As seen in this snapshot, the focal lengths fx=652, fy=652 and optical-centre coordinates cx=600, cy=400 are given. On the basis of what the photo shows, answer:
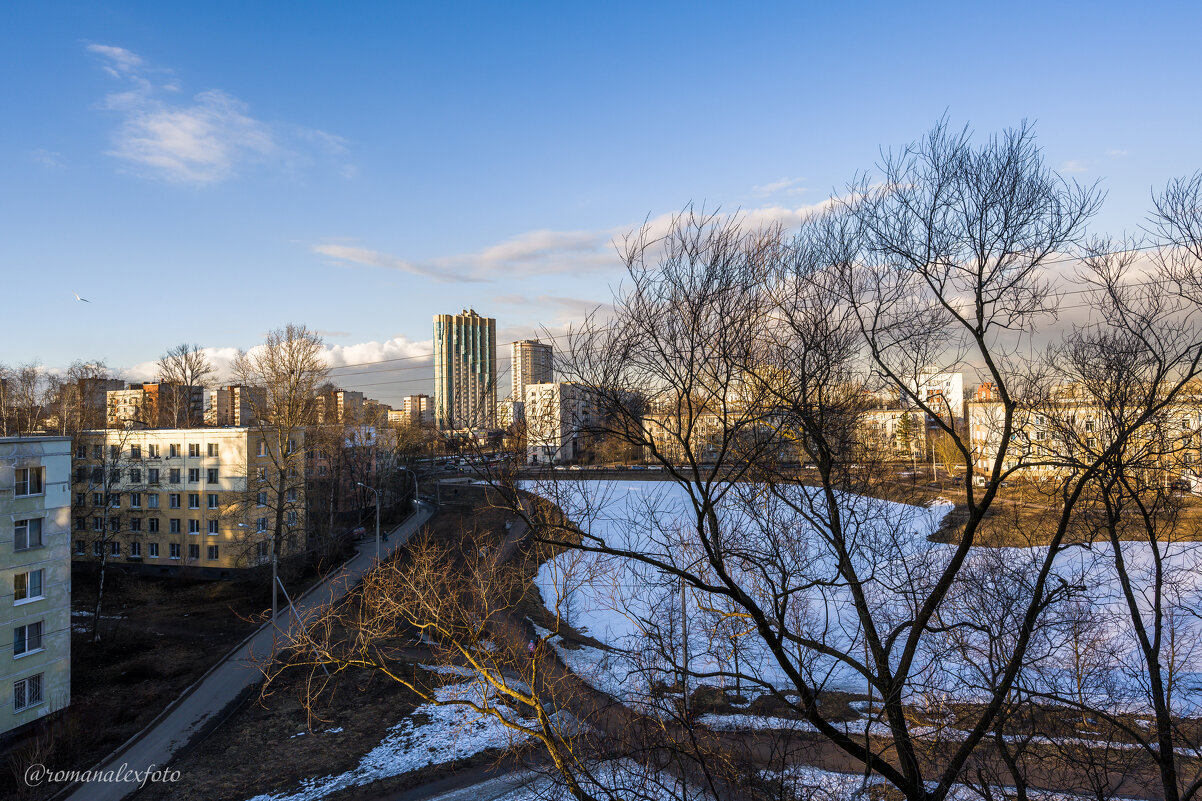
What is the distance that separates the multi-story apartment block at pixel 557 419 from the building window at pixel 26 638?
17655 millimetres

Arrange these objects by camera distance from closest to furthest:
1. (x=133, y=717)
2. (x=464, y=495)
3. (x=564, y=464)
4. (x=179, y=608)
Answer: (x=564, y=464) → (x=133, y=717) → (x=179, y=608) → (x=464, y=495)

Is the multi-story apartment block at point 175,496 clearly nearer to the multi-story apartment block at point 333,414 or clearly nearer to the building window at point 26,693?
the multi-story apartment block at point 333,414

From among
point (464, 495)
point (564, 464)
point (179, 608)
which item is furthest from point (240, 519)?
point (564, 464)

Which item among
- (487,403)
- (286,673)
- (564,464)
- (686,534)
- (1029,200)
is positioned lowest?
(286,673)

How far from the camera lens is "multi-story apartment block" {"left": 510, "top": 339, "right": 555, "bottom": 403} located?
18.4ft

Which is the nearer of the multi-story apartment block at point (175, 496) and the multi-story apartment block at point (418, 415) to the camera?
the multi-story apartment block at point (418, 415)

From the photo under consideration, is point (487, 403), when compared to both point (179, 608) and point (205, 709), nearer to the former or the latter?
point (205, 709)

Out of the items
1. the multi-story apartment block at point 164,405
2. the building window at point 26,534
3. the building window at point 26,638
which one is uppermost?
the multi-story apartment block at point 164,405

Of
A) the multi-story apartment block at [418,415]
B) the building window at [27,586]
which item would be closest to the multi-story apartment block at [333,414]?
the multi-story apartment block at [418,415]

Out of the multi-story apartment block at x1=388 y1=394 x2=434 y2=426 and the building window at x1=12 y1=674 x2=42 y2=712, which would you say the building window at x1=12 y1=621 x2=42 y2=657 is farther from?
the multi-story apartment block at x1=388 y1=394 x2=434 y2=426

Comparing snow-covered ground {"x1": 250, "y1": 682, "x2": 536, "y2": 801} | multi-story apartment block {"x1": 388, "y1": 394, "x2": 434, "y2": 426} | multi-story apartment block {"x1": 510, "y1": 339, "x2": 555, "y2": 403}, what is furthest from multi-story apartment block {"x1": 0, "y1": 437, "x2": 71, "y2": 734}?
multi-story apartment block {"x1": 510, "y1": 339, "x2": 555, "y2": 403}

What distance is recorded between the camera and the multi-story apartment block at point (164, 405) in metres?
42.8

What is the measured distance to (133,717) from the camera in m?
15.9

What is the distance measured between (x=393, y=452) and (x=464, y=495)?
1016 centimetres
